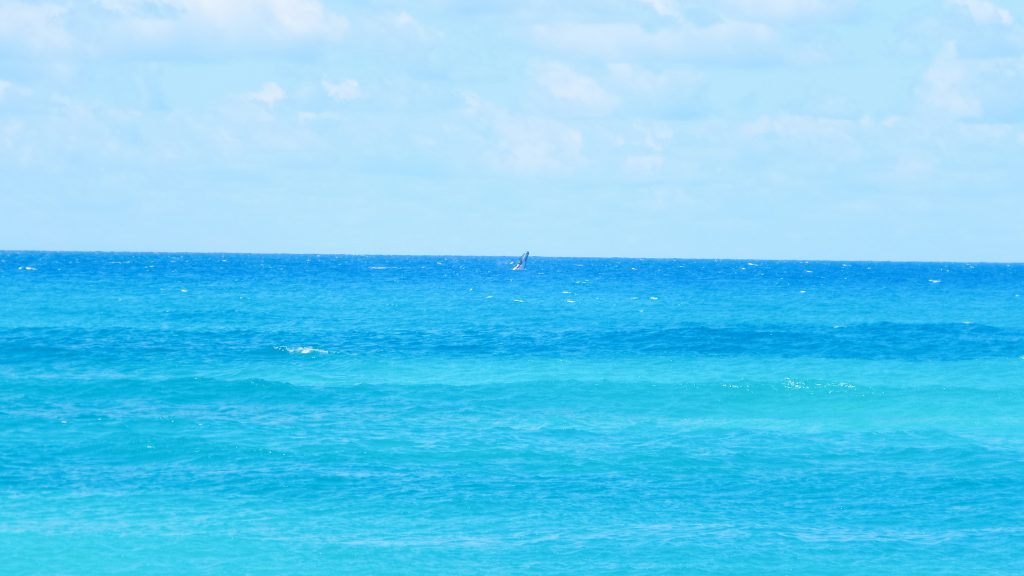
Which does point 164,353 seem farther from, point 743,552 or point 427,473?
point 743,552

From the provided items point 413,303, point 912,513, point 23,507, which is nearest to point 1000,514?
point 912,513

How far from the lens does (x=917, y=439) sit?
4119cm

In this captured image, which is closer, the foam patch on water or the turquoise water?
the turquoise water

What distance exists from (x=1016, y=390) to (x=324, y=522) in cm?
3786

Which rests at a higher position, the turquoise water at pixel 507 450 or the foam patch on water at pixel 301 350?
the foam patch on water at pixel 301 350

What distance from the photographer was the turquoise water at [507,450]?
92.4ft

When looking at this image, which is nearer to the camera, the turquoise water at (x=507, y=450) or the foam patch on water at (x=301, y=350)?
the turquoise water at (x=507, y=450)

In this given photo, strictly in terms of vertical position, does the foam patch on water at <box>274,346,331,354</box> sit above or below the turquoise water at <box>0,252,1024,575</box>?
above

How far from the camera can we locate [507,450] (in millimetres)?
38969

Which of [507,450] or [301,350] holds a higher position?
[301,350]

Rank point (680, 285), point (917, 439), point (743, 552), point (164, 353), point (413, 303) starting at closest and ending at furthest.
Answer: point (743, 552)
point (917, 439)
point (164, 353)
point (413, 303)
point (680, 285)

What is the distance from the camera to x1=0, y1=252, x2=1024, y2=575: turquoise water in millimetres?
28172

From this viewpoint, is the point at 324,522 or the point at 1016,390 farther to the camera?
the point at 1016,390

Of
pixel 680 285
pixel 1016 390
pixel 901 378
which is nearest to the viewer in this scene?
pixel 1016 390
